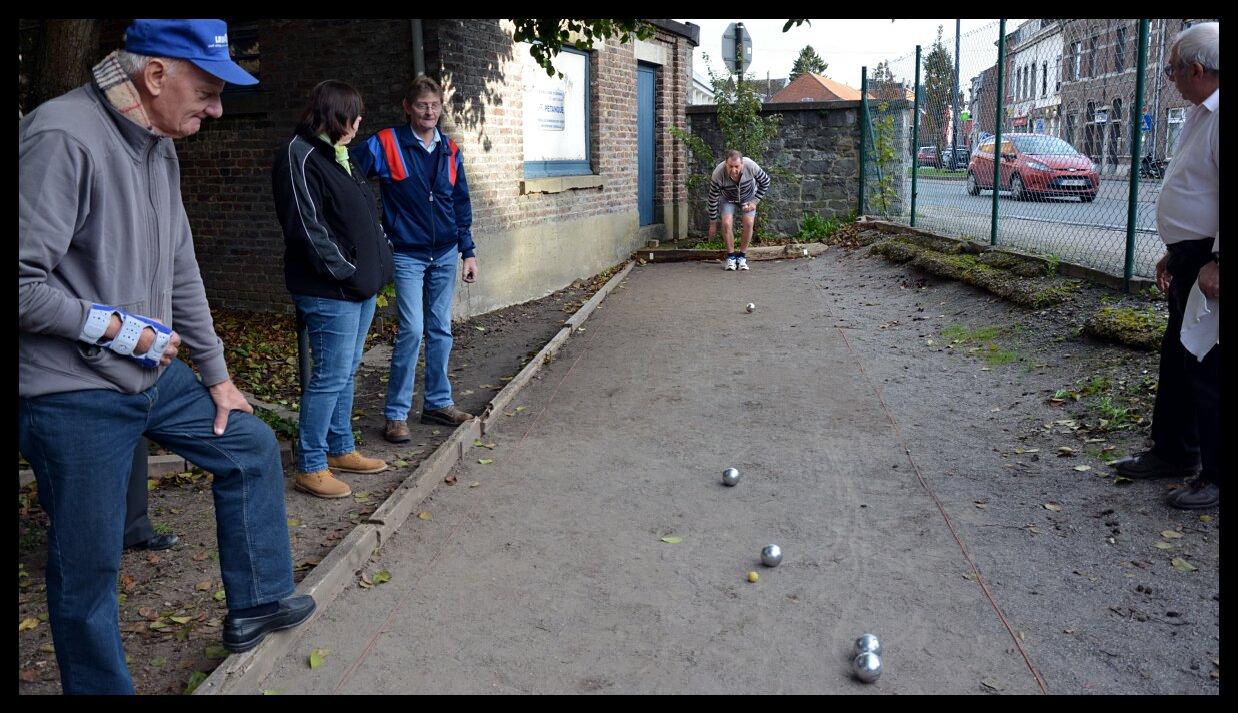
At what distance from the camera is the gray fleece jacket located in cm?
275

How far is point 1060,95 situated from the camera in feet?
33.8

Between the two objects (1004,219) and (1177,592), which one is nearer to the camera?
(1177,592)

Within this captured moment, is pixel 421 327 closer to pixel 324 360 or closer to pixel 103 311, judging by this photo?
pixel 324 360

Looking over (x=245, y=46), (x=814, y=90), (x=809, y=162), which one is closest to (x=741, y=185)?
(x=809, y=162)

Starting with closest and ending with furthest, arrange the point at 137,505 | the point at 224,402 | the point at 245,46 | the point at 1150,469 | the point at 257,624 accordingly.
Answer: the point at 224,402 < the point at 257,624 < the point at 137,505 < the point at 1150,469 < the point at 245,46

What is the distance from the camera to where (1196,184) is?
15.3ft

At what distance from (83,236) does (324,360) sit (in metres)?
2.48

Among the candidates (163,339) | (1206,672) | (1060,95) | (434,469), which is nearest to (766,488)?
(434,469)

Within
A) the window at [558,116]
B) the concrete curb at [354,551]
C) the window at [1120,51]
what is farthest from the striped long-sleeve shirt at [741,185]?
the concrete curb at [354,551]

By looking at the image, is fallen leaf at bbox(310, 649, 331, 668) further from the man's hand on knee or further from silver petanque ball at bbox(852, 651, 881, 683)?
silver petanque ball at bbox(852, 651, 881, 683)

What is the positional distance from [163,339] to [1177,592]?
13.0ft

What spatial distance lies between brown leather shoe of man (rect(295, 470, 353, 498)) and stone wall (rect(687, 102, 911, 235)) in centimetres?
1358

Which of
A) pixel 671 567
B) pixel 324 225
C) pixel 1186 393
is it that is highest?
pixel 324 225
